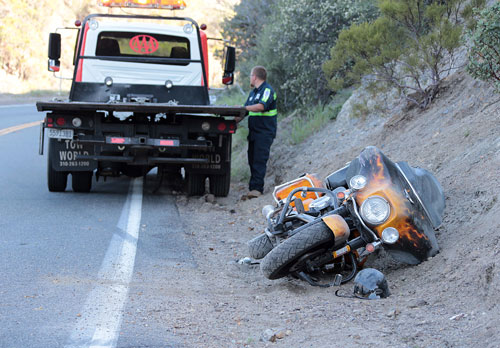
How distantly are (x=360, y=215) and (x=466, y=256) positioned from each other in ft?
2.70

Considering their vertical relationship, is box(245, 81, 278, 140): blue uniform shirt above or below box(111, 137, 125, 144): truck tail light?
above

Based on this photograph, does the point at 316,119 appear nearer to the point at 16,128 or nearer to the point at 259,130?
the point at 259,130

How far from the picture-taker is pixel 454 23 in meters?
10.5

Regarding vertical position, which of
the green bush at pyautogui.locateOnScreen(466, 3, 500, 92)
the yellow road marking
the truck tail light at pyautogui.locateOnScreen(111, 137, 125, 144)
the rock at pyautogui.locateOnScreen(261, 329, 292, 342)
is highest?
the green bush at pyautogui.locateOnScreen(466, 3, 500, 92)

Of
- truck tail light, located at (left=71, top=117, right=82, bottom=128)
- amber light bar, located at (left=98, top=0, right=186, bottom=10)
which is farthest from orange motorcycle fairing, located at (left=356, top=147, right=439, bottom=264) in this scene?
amber light bar, located at (left=98, top=0, right=186, bottom=10)

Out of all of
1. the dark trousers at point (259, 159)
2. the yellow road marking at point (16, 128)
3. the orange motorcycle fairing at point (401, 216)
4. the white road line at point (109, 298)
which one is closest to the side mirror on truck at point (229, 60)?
the dark trousers at point (259, 159)

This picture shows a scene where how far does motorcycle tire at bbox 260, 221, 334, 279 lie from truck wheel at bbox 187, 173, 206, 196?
5.49 m

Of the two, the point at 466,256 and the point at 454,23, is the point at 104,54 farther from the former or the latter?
the point at 466,256

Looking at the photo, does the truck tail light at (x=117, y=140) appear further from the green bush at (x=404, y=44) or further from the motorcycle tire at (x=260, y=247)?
the motorcycle tire at (x=260, y=247)

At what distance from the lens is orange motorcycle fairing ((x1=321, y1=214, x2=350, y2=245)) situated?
207 inches

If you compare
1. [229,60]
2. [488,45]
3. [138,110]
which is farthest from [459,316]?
[229,60]

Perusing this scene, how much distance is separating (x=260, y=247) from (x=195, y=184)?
15.8 feet

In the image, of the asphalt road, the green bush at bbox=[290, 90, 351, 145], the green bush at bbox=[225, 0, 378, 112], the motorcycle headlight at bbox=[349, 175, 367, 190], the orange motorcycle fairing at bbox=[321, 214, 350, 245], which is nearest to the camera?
the asphalt road

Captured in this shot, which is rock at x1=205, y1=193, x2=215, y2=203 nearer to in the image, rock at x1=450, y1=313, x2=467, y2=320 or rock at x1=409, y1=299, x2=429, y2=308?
rock at x1=409, y1=299, x2=429, y2=308
